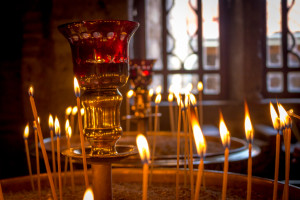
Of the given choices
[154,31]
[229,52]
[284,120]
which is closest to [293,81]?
[229,52]

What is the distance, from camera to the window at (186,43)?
4.72m

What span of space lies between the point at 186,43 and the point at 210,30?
1.10 ft

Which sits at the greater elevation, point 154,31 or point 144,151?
point 154,31

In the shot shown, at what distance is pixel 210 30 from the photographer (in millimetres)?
4770

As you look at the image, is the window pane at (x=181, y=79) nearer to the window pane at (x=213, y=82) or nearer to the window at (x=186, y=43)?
the window at (x=186, y=43)

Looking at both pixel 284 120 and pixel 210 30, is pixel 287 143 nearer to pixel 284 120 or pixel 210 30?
pixel 284 120

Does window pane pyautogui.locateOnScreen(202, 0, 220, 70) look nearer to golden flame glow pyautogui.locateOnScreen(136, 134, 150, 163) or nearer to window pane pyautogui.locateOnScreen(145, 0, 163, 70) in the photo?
window pane pyautogui.locateOnScreen(145, 0, 163, 70)

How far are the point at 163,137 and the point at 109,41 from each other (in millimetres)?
1610

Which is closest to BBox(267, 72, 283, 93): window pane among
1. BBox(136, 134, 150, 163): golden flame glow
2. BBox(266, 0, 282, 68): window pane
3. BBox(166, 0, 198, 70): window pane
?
BBox(266, 0, 282, 68): window pane

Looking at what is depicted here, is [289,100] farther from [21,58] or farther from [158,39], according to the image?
[21,58]

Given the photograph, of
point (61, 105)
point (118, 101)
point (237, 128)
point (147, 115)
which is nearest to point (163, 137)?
point (147, 115)

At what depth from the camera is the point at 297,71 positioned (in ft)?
15.4

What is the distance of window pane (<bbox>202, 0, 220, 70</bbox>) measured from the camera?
4.75 metres

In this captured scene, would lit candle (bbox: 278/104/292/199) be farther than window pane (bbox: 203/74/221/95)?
No
